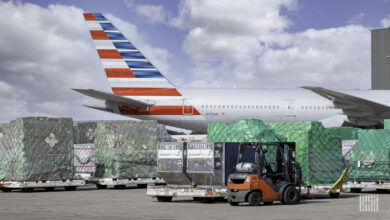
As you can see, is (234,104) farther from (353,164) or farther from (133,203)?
(133,203)

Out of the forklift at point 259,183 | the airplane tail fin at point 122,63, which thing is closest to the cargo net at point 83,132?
the airplane tail fin at point 122,63

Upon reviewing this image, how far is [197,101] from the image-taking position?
34.2m

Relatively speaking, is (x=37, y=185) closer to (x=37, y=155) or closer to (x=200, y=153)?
(x=37, y=155)

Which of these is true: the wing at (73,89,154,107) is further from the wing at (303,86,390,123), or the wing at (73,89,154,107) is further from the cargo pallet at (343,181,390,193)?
the cargo pallet at (343,181,390,193)

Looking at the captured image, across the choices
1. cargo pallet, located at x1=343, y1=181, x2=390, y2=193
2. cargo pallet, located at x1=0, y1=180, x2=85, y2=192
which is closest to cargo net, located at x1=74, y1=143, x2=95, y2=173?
cargo pallet, located at x1=0, y1=180, x2=85, y2=192

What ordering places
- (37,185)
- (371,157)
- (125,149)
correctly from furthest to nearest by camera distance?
1. (125,149)
2. (37,185)
3. (371,157)

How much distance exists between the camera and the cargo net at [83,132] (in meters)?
31.1

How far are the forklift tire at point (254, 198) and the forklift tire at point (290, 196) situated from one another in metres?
0.80

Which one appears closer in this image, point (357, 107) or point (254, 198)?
point (254, 198)

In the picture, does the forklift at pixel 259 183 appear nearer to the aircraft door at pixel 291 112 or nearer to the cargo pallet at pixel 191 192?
the cargo pallet at pixel 191 192

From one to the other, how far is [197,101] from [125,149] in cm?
1096

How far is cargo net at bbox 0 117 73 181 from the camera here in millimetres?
22188

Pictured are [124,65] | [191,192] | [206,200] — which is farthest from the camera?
[124,65]

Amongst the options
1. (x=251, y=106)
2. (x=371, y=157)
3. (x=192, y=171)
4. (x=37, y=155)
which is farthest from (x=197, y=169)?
(x=251, y=106)
